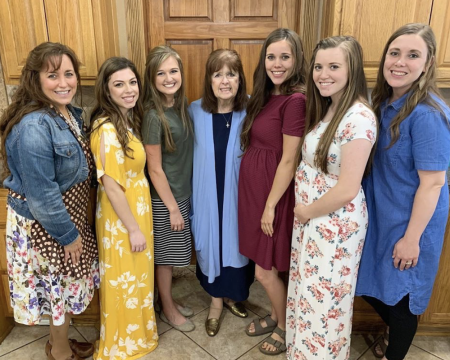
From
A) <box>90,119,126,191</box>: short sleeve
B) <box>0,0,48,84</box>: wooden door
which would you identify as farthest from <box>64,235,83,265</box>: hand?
<box>0,0,48,84</box>: wooden door

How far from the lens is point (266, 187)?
1.74 meters

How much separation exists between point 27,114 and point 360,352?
6.17 feet

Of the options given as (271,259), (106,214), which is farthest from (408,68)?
(106,214)

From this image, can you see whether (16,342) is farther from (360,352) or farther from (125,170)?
(360,352)

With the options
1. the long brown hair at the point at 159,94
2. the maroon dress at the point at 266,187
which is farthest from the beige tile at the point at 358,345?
the long brown hair at the point at 159,94

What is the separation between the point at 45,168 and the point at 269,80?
1.00 m

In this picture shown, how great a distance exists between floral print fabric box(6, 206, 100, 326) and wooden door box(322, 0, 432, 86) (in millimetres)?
1597

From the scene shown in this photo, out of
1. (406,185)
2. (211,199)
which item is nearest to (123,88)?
(211,199)

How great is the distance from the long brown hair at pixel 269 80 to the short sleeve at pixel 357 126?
1.13 feet

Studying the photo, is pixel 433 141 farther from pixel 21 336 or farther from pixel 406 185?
pixel 21 336

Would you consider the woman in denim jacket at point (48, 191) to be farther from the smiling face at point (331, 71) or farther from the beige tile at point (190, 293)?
the smiling face at point (331, 71)

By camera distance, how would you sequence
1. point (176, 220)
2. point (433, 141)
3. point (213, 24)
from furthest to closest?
point (213, 24) < point (176, 220) < point (433, 141)

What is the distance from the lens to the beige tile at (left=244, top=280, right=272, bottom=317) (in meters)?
2.29

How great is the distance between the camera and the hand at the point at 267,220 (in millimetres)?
1714
